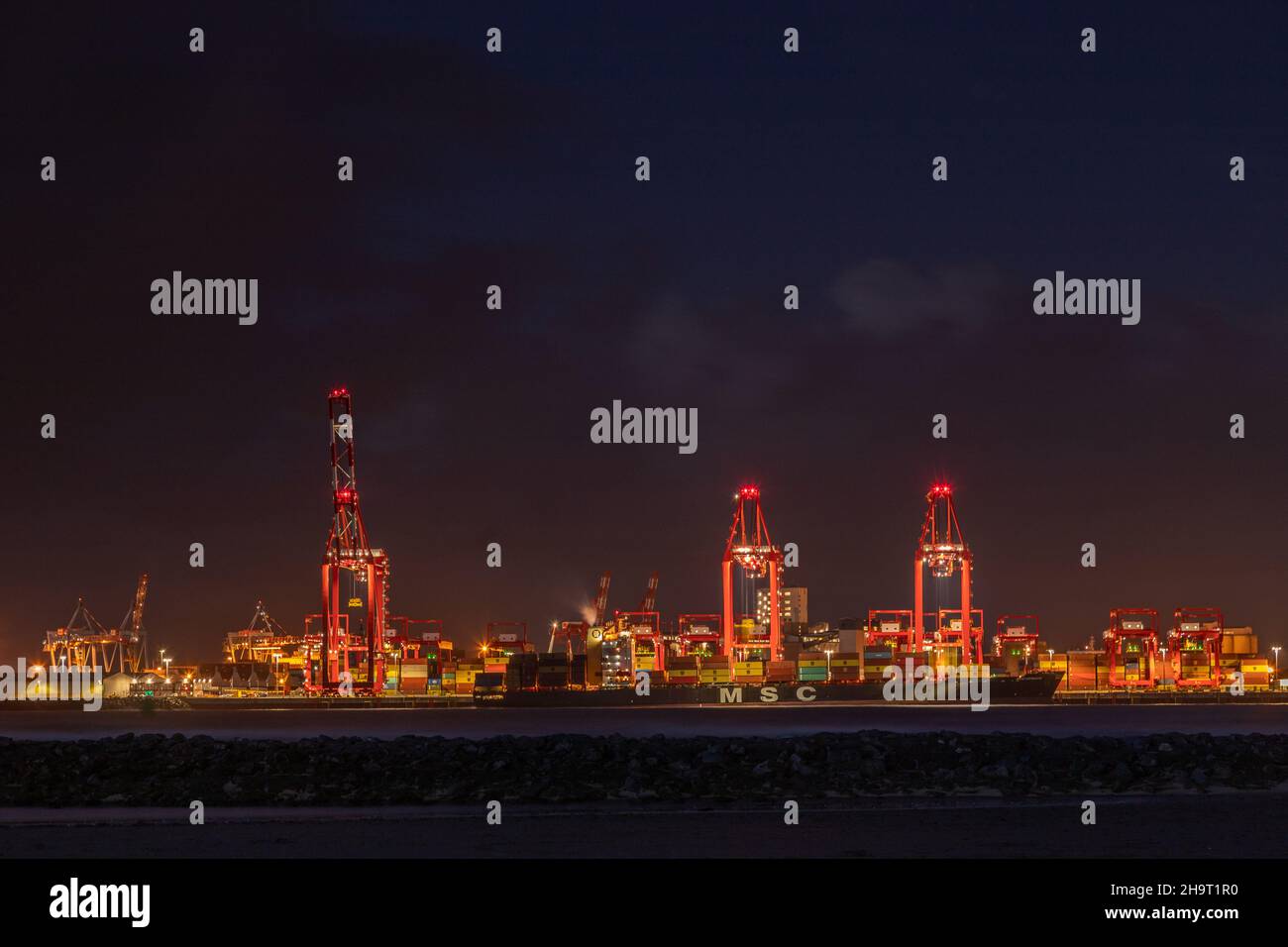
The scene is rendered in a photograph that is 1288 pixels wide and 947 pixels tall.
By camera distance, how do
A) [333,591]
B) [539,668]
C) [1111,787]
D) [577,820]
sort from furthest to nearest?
[333,591], [539,668], [1111,787], [577,820]

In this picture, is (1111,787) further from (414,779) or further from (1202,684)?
(1202,684)

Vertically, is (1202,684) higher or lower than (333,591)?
lower

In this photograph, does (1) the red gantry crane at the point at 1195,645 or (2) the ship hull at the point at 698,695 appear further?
(1) the red gantry crane at the point at 1195,645

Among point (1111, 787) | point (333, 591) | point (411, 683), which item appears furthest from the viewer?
point (411, 683)

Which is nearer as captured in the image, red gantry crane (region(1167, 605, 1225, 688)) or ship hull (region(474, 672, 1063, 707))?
ship hull (region(474, 672, 1063, 707))

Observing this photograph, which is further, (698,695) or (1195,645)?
(1195,645)
